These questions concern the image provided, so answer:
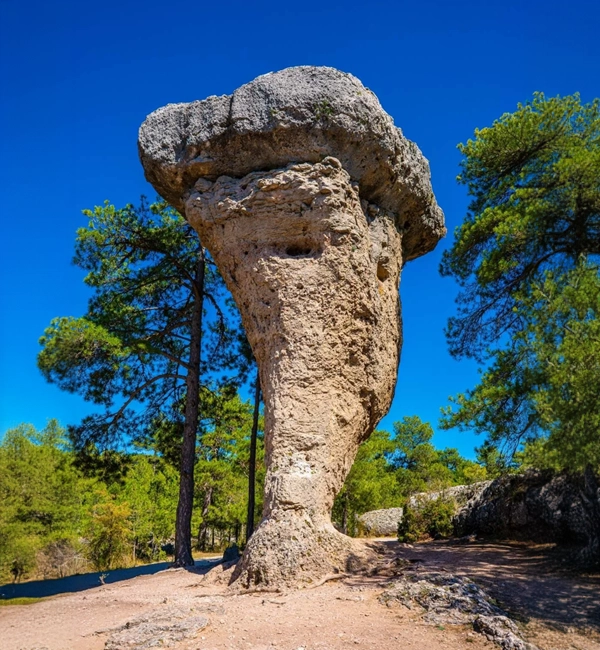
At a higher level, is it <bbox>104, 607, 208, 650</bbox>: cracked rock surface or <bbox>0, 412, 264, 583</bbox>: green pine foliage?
<bbox>0, 412, 264, 583</bbox>: green pine foliage

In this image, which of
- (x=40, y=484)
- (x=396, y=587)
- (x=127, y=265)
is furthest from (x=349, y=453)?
(x=40, y=484)

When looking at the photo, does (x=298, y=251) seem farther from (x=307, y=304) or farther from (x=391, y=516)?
(x=391, y=516)

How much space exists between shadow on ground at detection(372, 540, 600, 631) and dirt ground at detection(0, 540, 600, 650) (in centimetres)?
2

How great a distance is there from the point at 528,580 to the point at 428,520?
23.0 ft

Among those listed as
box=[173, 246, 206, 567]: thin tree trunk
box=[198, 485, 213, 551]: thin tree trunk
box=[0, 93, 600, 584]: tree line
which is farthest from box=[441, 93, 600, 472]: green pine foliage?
box=[198, 485, 213, 551]: thin tree trunk

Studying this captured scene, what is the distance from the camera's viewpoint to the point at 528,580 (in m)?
7.45

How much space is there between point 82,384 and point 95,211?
175 inches

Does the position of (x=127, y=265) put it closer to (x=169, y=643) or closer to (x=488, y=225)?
(x=488, y=225)

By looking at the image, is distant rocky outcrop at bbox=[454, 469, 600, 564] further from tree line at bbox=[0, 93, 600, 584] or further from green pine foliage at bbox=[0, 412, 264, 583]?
green pine foliage at bbox=[0, 412, 264, 583]

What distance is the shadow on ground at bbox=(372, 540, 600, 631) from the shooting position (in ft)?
19.7

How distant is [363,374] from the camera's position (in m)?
10.1

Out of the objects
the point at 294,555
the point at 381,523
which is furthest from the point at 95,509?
the point at 294,555

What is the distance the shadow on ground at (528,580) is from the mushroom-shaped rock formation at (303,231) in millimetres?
2482

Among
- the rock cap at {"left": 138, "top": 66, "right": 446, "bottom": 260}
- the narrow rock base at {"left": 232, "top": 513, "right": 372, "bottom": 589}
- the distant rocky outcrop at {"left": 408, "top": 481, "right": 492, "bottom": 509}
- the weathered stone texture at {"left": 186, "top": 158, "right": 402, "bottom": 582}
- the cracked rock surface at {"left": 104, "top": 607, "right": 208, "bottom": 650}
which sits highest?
the rock cap at {"left": 138, "top": 66, "right": 446, "bottom": 260}
